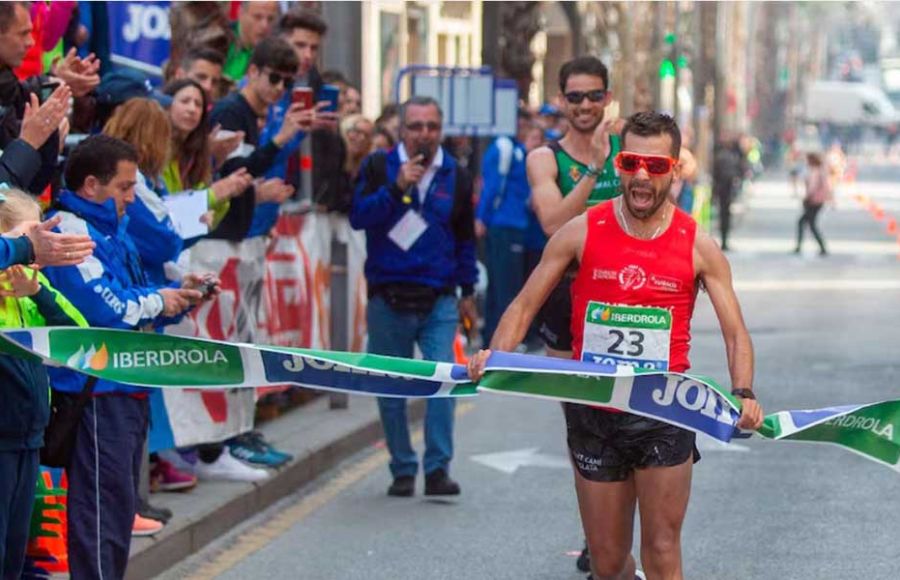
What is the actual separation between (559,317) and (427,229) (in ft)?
7.42

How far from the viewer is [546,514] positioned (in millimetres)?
9672

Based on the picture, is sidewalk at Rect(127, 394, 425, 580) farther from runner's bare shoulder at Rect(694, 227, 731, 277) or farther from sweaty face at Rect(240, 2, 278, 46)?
runner's bare shoulder at Rect(694, 227, 731, 277)

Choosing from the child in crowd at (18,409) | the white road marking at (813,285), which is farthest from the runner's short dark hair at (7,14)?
the white road marking at (813,285)

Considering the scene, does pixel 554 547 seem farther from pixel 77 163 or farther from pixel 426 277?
pixel 77 163

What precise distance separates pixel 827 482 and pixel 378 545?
282cm

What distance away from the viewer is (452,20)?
1229 inches

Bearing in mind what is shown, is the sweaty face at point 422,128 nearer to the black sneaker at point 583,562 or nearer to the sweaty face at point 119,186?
the black sneaker at point 583,562

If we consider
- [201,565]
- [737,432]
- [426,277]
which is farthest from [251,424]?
[737,432]

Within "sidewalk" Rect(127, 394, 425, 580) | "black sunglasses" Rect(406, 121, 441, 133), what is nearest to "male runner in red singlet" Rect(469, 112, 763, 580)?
"sidewalk" Rect(127, 394, 425, 580)

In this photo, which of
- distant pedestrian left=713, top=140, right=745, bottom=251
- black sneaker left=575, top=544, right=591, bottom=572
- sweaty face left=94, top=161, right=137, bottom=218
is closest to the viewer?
sweaty face left=94, top=161, right=137, bottom=218

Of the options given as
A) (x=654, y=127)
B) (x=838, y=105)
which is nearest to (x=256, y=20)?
(x=654, y=127)

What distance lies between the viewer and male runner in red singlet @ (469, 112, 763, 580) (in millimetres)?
6254

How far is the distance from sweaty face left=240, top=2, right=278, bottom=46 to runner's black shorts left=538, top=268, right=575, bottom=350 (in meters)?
4.19

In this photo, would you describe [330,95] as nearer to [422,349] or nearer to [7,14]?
[422,349]
